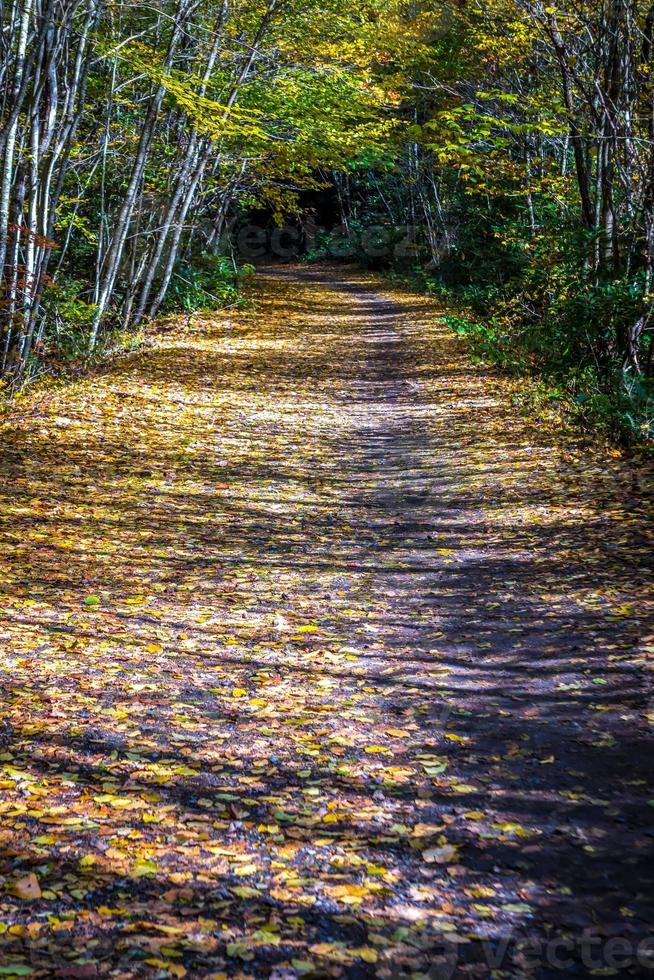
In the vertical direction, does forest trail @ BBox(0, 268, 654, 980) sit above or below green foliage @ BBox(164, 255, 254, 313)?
below

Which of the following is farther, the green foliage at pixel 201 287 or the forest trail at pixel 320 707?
the green foliage at pixel 201 287

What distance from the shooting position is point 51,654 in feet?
14.8

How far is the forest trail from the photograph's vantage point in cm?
267

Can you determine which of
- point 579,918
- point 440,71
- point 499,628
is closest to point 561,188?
point 440,71

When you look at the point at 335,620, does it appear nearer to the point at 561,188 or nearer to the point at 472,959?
the point at 472,959

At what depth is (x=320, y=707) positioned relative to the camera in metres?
4.17

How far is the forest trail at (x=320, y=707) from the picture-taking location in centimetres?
267

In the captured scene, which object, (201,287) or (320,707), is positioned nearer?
(320,707)

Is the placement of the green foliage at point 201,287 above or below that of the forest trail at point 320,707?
above

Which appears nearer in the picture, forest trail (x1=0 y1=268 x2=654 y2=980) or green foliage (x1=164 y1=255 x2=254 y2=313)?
forest trail (x1=0 y1=268 x2=654 y2=980)

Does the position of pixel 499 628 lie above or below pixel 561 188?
below

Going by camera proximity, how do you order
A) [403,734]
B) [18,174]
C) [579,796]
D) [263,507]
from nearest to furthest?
1. [579,796]
2. [403,734]
3. [263,507]
4. [18,174]

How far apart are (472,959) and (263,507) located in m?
5.12

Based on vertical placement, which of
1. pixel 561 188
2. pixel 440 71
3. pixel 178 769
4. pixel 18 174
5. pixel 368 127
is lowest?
pixel 178 769
